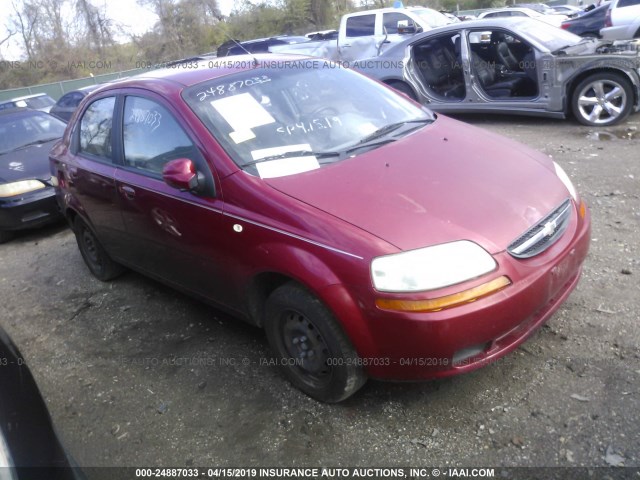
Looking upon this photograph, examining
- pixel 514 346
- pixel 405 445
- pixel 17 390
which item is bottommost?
pixel 405 445

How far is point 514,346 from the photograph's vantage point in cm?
257

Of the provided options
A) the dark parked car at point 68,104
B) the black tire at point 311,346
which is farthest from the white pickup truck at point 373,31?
the black tire at point 311,346

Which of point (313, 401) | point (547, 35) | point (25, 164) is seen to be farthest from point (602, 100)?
point (25, 164)

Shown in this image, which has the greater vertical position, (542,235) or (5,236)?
(542,235)

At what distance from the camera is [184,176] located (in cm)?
288

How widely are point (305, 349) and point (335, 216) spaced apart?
0.76m

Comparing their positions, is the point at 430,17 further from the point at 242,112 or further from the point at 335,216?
the point at 335,216

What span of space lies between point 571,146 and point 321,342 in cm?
525

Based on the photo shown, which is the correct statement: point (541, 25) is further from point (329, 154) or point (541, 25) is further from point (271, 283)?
point (271, 283)

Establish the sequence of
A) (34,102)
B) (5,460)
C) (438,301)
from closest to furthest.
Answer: (5,460)
(438,301)
(34,102)

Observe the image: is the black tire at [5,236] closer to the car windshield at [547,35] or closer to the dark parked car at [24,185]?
the dark parked car at [24,185]

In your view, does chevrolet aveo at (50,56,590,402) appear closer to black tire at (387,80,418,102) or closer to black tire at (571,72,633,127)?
black tire at (571,72,633,127)

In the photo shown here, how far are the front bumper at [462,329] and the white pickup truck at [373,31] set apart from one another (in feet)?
33.7

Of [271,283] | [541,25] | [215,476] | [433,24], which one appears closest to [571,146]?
[541,25]
